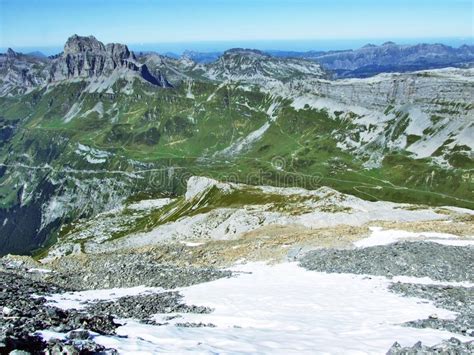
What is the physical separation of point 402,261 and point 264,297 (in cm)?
1575

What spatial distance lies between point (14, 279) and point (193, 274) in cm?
1685

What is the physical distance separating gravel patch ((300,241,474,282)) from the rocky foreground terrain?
0.12 m

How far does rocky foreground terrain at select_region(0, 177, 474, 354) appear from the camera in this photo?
22562 millimetres

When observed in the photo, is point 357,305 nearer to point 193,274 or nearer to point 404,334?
point 404,334

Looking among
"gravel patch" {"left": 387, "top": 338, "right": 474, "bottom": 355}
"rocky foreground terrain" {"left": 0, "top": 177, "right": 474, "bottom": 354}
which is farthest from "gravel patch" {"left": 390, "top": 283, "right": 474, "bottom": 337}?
"gravel patch" {"left": 387, "top": 338, "right": 474, "bottom": 355}

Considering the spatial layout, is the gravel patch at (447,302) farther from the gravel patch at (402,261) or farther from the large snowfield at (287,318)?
the gravel patch at (402,261)

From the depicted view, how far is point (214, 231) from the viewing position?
120m

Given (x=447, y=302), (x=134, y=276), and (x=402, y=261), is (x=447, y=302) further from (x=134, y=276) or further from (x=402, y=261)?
(x=134, y=276)

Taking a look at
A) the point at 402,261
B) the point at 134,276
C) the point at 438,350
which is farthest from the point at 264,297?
the point at 438,350

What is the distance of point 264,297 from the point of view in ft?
117

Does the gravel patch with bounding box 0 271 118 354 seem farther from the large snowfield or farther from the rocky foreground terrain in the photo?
the large snowfield

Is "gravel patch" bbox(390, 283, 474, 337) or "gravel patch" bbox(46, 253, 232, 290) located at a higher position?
"gravel patch" bbox(390, 283, 474, 337)

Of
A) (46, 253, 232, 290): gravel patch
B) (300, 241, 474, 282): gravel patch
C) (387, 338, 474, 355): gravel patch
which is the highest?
(387, 338, 474, 355): gravel patch

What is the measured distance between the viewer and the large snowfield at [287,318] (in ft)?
73.2
